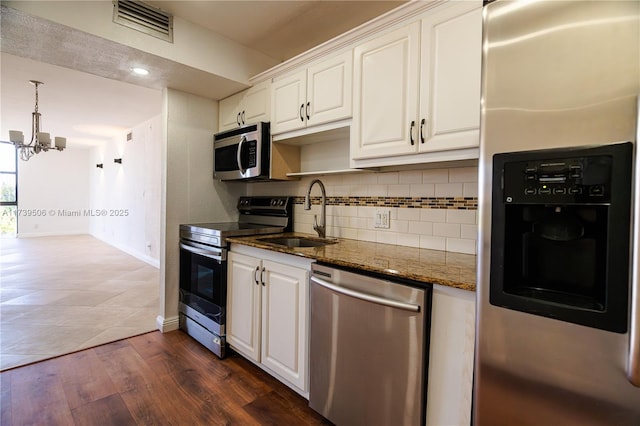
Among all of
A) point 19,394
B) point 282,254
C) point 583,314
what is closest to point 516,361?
point 583,314

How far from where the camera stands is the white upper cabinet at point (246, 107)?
8.27 feet

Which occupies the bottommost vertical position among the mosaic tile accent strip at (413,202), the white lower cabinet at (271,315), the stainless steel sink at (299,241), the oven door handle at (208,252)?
the white lower cabinet at (271,315)

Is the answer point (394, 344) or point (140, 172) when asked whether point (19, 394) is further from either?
point (140, 172)

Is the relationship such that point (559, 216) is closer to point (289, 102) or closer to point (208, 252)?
point (289, 102)

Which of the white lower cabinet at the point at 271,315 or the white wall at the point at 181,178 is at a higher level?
the white wall at the point at 181,178

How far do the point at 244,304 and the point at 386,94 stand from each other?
63.3 inches

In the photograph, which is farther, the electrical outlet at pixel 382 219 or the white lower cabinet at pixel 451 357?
the electrical outlet at pixel 382 219

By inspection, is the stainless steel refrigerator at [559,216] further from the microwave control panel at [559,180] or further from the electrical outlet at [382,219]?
the electrical outlet at [382,219]

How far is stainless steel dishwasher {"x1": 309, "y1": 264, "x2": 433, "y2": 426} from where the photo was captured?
1.25 metres

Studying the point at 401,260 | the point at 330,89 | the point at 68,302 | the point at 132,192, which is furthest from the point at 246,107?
the point at 132,192

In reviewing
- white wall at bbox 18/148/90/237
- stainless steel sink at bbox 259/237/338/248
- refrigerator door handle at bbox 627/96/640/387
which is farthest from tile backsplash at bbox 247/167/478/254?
white wall at bbox 18/148/90/237

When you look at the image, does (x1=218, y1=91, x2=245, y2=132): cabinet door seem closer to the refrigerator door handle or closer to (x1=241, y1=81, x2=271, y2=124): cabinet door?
(x1=241, y1=81, x2=271, y2=124): cabinet door

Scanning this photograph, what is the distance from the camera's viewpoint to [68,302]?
3.45 meters

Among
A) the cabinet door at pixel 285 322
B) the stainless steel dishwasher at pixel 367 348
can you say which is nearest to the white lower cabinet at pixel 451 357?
the stainless steel dishwasher at pixel 367 348
